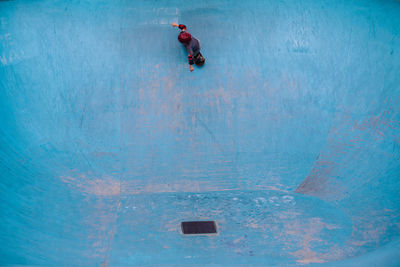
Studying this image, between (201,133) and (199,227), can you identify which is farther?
(201,133)

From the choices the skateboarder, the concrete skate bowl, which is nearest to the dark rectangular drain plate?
the concrete skate bowl

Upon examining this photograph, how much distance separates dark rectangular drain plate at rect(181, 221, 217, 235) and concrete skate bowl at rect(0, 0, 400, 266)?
0.26 ft

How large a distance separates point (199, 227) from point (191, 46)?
3.10 meters

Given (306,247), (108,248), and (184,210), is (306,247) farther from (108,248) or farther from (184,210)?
(108,248)

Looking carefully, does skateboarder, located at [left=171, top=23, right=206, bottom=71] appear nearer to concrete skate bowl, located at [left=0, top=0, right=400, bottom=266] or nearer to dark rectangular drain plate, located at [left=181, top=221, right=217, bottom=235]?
concrete skate bowl, located at [left=0, top=0, right=400, bottom=266]

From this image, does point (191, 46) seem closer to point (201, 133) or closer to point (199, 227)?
point (201, 133)

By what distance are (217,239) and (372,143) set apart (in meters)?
3.06

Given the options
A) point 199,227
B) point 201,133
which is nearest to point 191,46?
point 201,133

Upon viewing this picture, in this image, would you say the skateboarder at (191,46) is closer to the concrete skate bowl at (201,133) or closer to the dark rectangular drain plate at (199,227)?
the concrete skate bowl at (201,133)

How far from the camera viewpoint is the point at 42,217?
316 centimetres

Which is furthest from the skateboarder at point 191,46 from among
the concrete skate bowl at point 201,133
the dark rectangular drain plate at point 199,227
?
the dark rectangular drain plate at point 199,227

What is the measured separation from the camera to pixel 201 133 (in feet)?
13.9

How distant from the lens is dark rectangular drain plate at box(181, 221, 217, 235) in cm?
314

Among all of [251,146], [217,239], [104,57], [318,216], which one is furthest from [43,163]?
[318,216]
